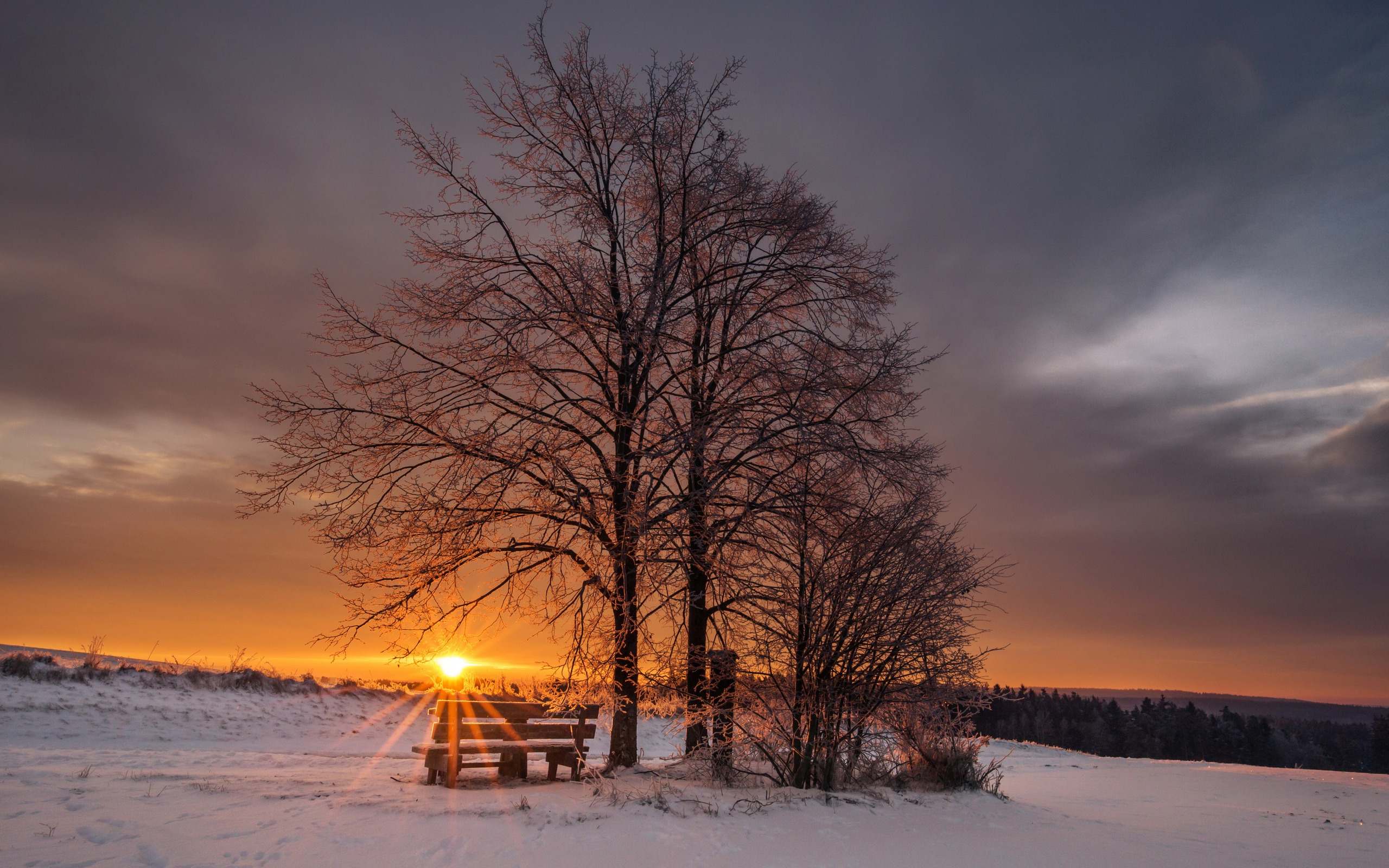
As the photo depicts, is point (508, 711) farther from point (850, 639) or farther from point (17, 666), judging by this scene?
point (17, 666)

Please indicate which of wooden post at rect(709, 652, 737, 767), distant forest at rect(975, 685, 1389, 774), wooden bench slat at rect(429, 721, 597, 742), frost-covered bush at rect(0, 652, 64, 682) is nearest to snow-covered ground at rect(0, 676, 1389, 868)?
wooden bench slat at rect(429, 721, 597, 742)

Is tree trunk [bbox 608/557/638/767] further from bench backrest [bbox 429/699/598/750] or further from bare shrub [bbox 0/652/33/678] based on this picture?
bare shrub [bbox 0/652/33/678]

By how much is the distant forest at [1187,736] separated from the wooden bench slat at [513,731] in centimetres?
6777

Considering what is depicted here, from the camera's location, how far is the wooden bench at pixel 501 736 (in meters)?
9.55

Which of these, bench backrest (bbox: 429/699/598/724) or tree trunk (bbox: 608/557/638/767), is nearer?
bench backrest (bbox: 429/699/598/724)

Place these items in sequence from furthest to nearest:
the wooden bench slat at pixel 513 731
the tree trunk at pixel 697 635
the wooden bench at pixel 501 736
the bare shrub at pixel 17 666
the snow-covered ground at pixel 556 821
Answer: the bare shrub at pixel 17 666
the tree trunk at pixel 697 635
the wooden bench slat at pixel 513 731
the wooden bench at pixel 501 736
the snow-covered ground at pixel 556 821

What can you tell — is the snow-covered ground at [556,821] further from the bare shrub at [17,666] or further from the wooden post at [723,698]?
the bare shrub at [17,666]

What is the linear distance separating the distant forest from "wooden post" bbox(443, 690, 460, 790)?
227 ft

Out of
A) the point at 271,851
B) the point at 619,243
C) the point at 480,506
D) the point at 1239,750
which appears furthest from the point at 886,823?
the point at 1239,750

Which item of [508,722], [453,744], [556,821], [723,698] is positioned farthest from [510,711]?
[556,821]

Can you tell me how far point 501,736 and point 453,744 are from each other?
70 cm

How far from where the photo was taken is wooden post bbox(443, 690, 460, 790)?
9.35 metres

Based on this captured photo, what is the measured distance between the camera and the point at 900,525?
400 inches

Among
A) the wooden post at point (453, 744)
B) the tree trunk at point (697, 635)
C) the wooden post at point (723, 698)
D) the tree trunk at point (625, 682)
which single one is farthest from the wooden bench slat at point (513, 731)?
the wooden post at point (723, 698)
